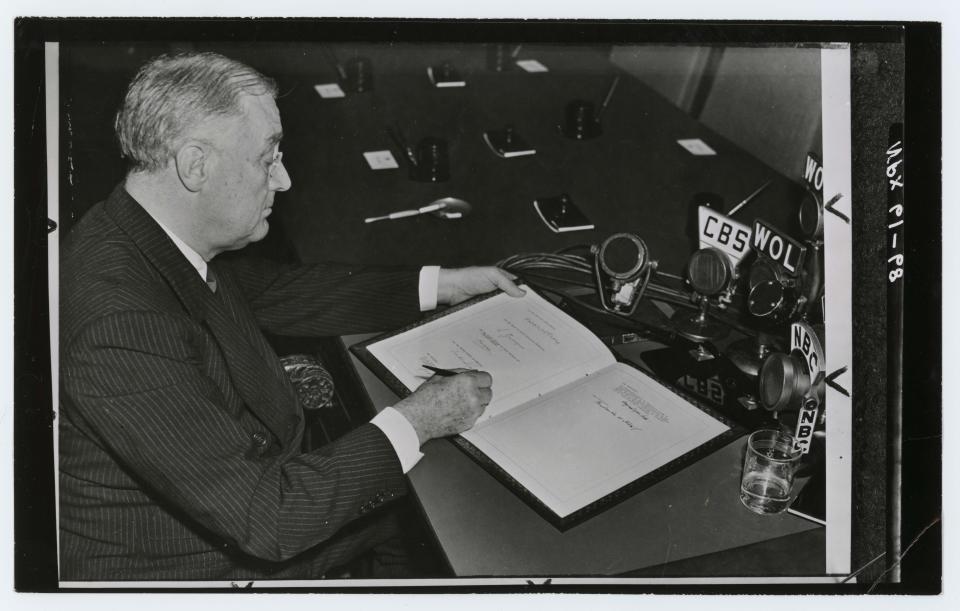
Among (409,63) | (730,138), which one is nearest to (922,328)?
(730,138)

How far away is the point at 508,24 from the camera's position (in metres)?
1.46

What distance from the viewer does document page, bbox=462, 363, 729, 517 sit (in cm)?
125

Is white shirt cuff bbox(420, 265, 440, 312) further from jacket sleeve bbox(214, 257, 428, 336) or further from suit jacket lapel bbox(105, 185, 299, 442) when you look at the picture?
suit jacket lapel bbox(105, 185, 299, 442)

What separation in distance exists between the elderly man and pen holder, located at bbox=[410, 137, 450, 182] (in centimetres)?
39

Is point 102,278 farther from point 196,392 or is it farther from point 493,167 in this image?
point 493,167

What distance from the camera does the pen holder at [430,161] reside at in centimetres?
184

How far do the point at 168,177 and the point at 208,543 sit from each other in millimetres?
574

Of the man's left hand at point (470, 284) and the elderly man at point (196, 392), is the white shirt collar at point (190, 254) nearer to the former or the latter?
the elderly man at point (196, 392)

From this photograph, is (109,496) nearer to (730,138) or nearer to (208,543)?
(208,543)

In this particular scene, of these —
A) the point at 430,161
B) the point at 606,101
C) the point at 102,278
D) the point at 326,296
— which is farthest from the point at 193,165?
the point at 606,101

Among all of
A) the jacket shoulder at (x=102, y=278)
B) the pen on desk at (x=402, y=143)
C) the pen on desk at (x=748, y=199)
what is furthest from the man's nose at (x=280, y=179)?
the pen on desk at (x=748, y=199)

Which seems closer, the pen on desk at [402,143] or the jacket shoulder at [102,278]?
the jacket shoulder at [102,278]

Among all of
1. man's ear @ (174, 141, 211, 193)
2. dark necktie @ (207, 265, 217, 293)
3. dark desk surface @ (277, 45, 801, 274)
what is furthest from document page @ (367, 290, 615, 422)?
man's ear @ (174, 141, 211, 193)

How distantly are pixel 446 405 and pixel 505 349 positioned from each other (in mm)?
171
